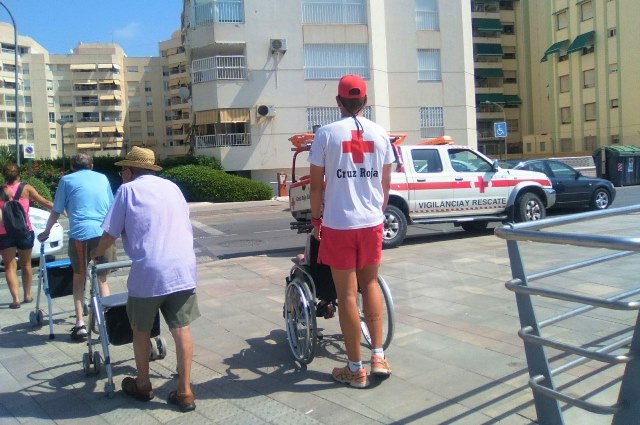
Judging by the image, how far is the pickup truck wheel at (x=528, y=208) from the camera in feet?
40.0

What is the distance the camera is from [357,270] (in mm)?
4582

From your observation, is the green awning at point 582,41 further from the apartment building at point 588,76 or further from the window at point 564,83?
the window at point 564,83

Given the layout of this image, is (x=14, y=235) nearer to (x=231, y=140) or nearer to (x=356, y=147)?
(x=356, y=147)

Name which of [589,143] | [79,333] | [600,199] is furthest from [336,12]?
[589,143]

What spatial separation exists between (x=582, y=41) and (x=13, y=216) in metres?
52.6

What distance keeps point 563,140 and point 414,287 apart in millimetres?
53026

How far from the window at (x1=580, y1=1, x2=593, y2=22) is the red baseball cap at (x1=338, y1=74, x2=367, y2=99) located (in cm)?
5359

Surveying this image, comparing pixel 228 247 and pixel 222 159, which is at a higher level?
pixel 222 159

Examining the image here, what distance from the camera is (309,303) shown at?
479 centimetres

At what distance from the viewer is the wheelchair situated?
4777mm

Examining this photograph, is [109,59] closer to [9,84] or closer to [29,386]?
[9,84]

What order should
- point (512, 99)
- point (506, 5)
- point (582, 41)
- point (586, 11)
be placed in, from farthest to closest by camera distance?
point (506, 5) → point (512, 99) → point (586, 11) → point (582, 41)

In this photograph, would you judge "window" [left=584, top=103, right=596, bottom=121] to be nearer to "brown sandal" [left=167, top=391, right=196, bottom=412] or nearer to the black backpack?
the black backpack

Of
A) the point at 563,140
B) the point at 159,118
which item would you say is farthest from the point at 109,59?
the point at 563,140
